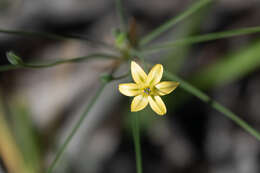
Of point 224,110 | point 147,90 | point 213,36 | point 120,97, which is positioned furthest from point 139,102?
point 120,97

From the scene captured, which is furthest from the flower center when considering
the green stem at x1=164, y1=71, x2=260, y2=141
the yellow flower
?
the green stem at x1=164, y1=71, x2=260, y2=141

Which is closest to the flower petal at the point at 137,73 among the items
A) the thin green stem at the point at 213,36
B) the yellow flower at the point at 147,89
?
the yellow flower at the point at 147,89

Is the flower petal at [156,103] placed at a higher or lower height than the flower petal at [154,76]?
lower

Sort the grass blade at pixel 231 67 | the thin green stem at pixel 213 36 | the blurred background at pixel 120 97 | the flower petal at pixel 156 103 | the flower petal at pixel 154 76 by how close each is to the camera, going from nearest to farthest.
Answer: the flower petal at pixel 154 76 < the flower petal at pixel 156 103 < the thin green stem at pixel 213 36 < the grass blade at pixel 231 67 < the blurred background at pixel 120 97

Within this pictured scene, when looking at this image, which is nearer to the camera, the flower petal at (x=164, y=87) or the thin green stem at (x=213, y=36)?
the flower petal at (x=164, y=87)

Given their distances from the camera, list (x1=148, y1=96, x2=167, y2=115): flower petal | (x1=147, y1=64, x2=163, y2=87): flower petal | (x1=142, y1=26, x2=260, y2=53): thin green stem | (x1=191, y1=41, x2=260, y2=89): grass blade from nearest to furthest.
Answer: (x1=147, y1=64, x2=163, y2=87): flower petal
(x1=148, y1=96, x2=167, y2=115): flower petal
(x1=142, y1=26, x2=260, y2=53): thin green stem
(x1=191, y1=41, x2=260, y2=89): grass blade

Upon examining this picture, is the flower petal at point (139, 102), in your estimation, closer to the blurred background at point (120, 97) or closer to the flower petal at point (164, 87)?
the flower petal at point (164, 87)

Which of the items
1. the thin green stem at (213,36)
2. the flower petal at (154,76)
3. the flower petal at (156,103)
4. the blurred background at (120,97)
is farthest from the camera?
the blurred background at (120,97)

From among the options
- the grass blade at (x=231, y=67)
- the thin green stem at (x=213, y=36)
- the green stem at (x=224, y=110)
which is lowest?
the green stem at (x=224, y=110)

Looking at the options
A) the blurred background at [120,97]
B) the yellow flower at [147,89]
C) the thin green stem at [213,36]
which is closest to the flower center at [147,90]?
the yellow flower at [147,89]

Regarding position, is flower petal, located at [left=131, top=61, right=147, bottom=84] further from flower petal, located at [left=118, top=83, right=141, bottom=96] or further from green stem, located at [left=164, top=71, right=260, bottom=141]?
green stem, located at [left=164, top=71, right=260, bottom=141]
